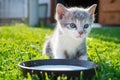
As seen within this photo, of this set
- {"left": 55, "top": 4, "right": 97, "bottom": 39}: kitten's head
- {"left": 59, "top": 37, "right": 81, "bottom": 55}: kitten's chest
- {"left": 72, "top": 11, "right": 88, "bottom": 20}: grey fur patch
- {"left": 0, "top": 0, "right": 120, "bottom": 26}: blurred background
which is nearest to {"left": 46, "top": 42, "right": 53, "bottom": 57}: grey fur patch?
{"left": 59, "top": 37, "right": 81, "bottom": 55}: kitten's chest

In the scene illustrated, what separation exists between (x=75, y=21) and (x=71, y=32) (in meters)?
0.10

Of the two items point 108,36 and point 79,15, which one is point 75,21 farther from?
point 108,36

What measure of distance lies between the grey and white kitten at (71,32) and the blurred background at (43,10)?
13.3 ft

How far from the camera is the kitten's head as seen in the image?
2.74 meters

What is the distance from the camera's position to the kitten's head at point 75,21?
2738 mm

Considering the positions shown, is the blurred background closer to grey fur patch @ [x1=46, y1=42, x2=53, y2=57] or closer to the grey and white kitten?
grey fur patch @ [x1=46, y1=42, x2=53, y2=57]

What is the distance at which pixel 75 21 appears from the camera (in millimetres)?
2752

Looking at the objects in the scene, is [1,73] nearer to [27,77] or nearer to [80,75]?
[27,77]

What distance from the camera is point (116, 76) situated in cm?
249

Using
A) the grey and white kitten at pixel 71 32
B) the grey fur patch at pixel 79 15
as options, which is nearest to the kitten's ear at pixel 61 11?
the grey and white kitten at pixel 71 32

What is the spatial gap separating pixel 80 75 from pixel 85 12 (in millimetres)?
865

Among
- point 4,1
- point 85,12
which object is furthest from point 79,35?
point 4,1

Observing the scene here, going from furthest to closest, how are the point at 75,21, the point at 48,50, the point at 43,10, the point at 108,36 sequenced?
the point at 43,10, the point at 108,36, the point at 48,50, the point at 75,21

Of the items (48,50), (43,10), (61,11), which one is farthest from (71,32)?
(43,10)
